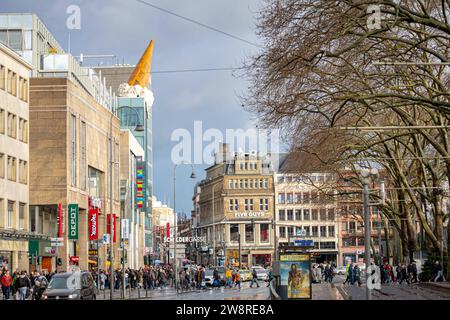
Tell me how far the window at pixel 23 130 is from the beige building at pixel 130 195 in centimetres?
3806

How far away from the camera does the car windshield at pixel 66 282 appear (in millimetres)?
35625

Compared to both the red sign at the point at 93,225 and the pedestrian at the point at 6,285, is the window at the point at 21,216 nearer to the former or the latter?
the red sign at the point at 93,225

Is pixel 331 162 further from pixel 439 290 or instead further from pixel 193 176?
pixel 193 176

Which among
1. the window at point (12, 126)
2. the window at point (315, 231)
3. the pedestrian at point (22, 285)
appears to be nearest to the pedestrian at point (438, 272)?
the pedestrian at point (22, 285)

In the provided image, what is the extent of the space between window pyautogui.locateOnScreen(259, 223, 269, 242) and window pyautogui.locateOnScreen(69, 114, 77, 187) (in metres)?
99.2

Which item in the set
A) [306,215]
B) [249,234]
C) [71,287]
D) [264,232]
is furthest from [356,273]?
[249,234]

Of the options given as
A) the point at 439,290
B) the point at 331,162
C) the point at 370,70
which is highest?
the point at 370,70

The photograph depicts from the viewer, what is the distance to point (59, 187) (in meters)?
78.9

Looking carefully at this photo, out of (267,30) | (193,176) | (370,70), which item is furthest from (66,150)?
(267,30)

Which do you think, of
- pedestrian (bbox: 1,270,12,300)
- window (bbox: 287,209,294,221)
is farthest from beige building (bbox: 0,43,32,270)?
window (bbox: 287,209,294,221)

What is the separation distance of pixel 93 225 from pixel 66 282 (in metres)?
50.1

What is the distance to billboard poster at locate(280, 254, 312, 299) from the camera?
119 ft

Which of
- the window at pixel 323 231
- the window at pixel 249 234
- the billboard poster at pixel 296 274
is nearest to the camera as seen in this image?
the billboard poster at pixel 296 274
